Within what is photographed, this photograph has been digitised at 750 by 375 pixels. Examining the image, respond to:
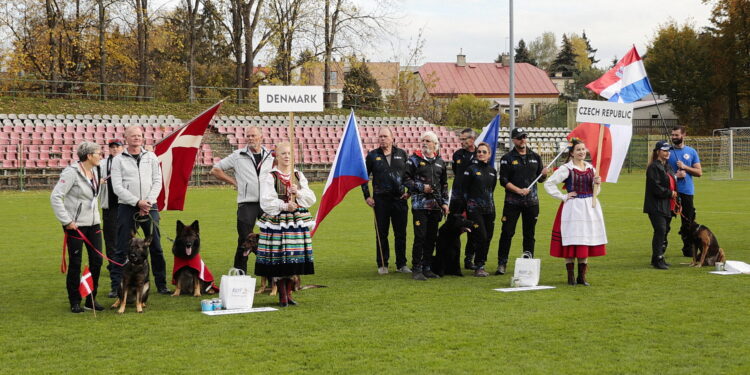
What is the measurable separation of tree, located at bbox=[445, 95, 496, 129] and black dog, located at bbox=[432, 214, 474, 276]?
3967cm

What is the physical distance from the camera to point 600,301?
7.92 meters

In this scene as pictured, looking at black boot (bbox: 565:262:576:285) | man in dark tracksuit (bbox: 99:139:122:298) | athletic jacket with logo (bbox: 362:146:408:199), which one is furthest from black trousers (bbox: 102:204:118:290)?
black boot (bbox: 565:262:576:285)

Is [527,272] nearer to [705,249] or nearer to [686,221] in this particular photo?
[705,249]

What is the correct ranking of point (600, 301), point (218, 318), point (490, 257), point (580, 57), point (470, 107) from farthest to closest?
point (580, 57) → point (470, 107) → point (490, 257) → point (600, 301) → point (218, 318)

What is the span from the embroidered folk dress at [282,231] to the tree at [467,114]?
4211 centimetres

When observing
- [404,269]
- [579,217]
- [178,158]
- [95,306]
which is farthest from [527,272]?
[95,306]

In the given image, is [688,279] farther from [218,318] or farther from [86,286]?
[86,286]

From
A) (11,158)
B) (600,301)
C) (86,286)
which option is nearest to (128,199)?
(86,286)

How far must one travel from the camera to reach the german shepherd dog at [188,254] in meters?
8.33

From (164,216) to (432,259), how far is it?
1011 cm

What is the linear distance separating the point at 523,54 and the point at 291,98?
9876 cm

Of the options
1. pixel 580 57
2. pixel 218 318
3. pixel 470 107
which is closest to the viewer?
pixel 218 318

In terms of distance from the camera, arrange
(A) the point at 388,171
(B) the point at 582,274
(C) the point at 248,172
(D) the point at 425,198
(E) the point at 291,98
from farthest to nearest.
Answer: (A) the point at 388,171 < (D) the point at 425,198 < (B) the point at 582,274 < (C) the point at 248,172 < (E) the point at 291,98

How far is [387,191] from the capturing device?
1004 cm
